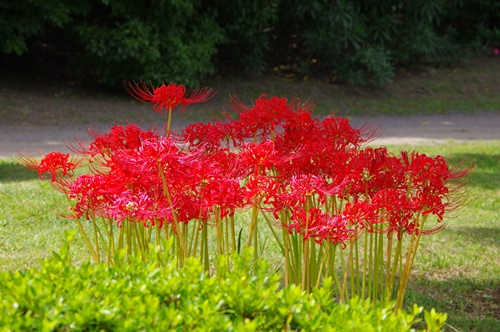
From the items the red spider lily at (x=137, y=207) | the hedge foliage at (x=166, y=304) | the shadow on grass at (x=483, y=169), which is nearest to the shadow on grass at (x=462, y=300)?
the red spider lily at (x=137, y=207)

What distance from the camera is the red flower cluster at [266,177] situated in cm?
329

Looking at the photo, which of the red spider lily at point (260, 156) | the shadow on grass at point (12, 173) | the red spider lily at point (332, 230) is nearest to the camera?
the red spider lily at point (332, 230)

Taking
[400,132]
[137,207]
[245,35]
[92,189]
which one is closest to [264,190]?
[137,207]

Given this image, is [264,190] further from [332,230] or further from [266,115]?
[266,115]

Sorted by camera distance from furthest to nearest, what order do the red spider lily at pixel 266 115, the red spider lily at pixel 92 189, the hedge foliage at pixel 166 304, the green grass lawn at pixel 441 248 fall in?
the green grass lawn at pixel 441 248 < the red spider lily at pixel 266 115 < the red spider lily at pixel 92 189 < the hedge foliage at pixel 166 304

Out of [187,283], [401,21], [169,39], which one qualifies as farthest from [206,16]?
[187,283]

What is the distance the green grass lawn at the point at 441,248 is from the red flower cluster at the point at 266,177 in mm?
832

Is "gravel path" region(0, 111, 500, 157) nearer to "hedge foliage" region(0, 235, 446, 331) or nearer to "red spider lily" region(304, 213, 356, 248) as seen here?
"red spider lily" region(304, 213, 356, 248)

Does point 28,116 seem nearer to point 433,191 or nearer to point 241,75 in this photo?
point 241,75

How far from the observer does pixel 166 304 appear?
2512 millimetres

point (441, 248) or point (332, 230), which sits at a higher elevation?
point (332, 230)

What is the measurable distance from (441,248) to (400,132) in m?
6.42

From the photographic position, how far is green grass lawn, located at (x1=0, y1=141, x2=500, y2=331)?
5090 mm

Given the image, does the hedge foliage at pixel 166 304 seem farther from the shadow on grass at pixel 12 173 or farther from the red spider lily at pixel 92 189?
the shadow on grass at pixel 12 173
